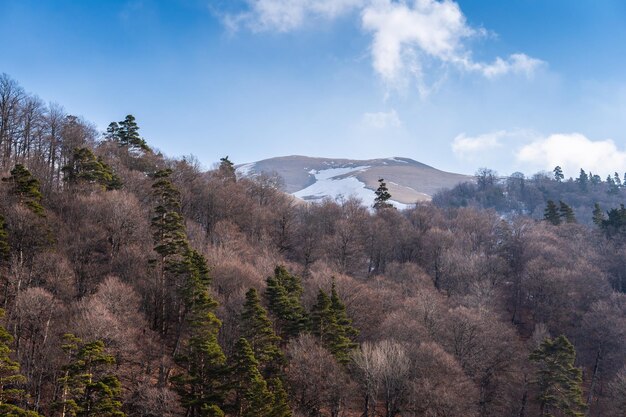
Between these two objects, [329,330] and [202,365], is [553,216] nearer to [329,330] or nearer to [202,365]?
[329,330]

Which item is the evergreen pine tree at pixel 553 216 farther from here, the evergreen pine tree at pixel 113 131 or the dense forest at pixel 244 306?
the evergreen pine tree at pixel 113 131

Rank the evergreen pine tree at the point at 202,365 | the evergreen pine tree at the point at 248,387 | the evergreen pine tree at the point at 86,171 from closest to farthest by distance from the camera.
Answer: the evergreen pine tree at the point at 248,387 < the evergreen pine tree at the point at 202,365 < the evergreen pine tree at the point at 86,171

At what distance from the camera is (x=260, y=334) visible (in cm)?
3058

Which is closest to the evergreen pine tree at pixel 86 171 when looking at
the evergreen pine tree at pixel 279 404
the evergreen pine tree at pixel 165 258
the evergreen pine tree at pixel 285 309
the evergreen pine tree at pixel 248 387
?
the evergreen pine tree at pixel 165 258

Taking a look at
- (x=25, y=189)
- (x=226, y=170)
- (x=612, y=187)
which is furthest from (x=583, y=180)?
(x=25, y=189)

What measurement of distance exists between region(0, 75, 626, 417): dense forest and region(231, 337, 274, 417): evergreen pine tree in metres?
0.12

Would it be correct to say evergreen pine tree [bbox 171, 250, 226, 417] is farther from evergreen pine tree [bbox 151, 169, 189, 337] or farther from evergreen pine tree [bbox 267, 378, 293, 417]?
evergreen pine tree [bbox 151, 169, 189, 337]

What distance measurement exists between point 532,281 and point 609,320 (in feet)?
36.2

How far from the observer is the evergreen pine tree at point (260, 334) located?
30.4 metres

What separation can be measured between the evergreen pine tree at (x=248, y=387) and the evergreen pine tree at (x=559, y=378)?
74.3 ft

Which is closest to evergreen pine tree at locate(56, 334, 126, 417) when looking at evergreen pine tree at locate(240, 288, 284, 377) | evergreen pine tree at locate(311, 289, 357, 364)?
evergreen pine tree at locate(240, 288, 284, 377)

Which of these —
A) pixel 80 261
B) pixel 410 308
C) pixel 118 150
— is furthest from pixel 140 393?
pixel 118 150

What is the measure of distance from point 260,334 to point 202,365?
427cm

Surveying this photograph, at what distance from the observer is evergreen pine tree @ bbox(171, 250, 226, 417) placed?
89.3ft
